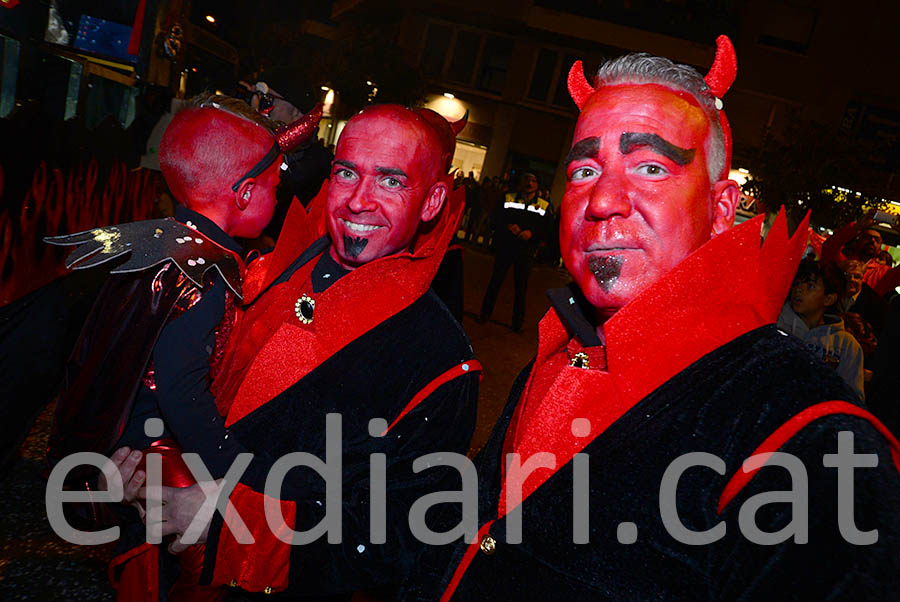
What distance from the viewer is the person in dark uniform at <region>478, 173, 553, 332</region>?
8773 millimetres

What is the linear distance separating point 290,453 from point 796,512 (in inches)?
51.1

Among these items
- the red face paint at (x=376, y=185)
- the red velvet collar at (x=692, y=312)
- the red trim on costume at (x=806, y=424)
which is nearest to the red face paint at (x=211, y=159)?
the red face paint at (x=376, y=185)

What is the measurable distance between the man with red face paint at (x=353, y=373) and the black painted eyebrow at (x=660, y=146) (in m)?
0.77

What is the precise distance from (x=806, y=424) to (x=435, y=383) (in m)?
1.01

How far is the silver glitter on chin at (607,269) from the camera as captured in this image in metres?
1.23

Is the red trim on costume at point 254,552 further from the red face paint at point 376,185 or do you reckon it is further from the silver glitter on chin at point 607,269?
the silver glitter on chin at point 607,269

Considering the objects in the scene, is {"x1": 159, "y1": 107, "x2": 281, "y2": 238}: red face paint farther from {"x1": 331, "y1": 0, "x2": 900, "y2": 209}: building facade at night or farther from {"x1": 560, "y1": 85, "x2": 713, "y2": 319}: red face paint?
{"x1": 331, "y1": 0, "x2": 900, "y2": 209}: building facade at night

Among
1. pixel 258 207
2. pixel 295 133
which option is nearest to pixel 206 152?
pixel 258 207

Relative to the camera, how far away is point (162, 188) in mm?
6074

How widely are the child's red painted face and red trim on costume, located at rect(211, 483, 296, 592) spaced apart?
1000 millimetres

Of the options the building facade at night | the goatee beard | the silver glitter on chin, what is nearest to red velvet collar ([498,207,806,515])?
the silver glitter on chin

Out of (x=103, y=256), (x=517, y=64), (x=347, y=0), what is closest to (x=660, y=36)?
(x=517, y=64)

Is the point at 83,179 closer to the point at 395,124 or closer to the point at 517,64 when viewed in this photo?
the point at 395,124

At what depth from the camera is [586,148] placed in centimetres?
132
